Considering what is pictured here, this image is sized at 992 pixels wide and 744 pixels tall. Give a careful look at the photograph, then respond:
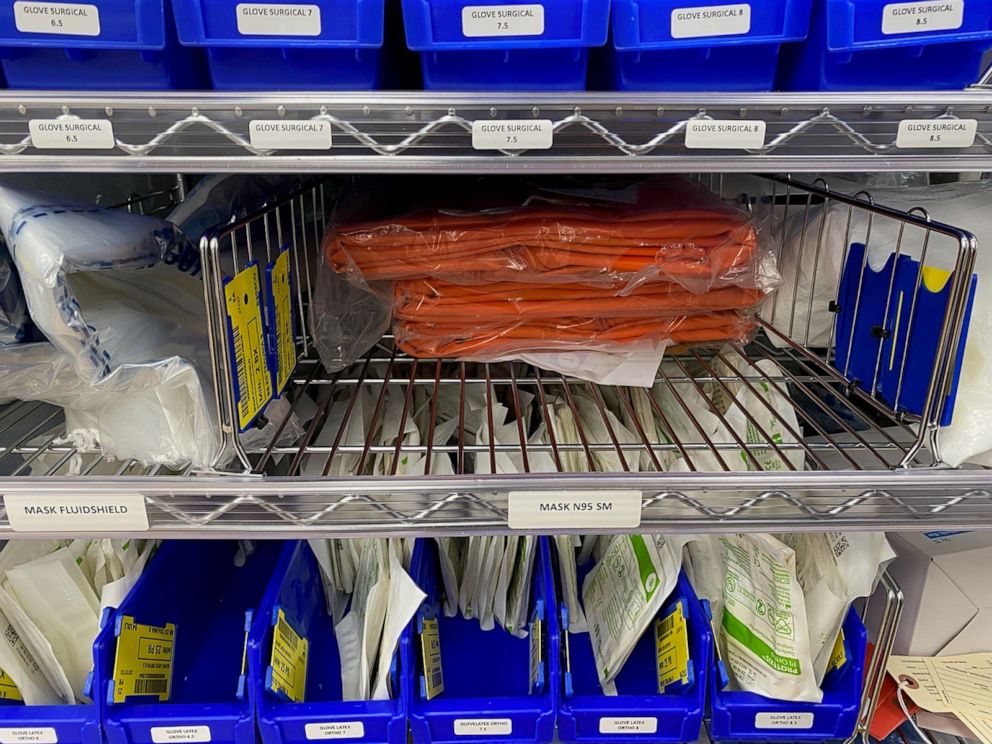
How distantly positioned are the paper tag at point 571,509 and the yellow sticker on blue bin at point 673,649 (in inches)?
8.1

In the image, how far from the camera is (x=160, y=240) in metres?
0.70

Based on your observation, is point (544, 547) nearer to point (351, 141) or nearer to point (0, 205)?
point (351, 141)

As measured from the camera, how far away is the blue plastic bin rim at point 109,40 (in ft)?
1.73

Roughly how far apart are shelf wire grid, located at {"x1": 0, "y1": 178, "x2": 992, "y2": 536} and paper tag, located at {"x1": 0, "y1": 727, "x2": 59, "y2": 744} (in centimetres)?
27

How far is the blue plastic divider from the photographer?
2.11 ft

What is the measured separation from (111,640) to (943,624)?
0.96 m

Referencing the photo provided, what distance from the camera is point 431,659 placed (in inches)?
30.6

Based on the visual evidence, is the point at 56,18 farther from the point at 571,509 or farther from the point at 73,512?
the point at 571,509

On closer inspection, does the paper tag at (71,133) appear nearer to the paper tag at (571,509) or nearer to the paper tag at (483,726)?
the paper tag at (571,509)

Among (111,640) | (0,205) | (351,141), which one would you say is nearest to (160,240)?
(0,205)

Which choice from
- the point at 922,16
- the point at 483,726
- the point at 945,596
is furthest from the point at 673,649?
the point at 922,16

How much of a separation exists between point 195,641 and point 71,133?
638 mm

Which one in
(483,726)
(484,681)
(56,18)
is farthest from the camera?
(484,681)

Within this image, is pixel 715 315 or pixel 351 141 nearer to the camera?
pixel 351 141
